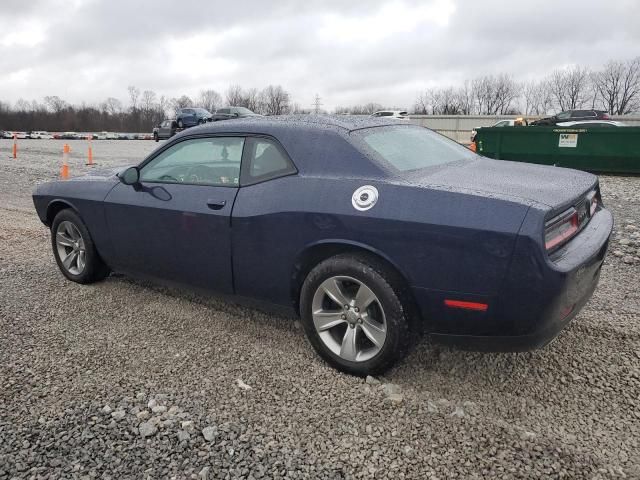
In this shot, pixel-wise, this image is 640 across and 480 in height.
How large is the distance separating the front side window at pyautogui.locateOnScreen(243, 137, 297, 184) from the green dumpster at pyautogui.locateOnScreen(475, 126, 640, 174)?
37.8ft

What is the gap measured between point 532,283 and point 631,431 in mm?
869

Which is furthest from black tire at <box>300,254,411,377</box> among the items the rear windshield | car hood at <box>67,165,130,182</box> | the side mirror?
car hood at <box>67,165,130,182</box>

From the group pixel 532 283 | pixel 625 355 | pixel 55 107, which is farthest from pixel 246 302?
pixel 55 107

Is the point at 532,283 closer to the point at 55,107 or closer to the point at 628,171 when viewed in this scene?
the point at 628,171

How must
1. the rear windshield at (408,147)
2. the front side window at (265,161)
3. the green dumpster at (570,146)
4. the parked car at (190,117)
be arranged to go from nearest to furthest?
the rear windshield at (408,147) < the front side window at (265,161) < the green dumpster at (570,146) < the parked car at (190,117)

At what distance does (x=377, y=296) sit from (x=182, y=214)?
5.03 feet

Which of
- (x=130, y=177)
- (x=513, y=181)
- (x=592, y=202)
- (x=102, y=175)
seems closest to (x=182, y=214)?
(x=130, y=177)

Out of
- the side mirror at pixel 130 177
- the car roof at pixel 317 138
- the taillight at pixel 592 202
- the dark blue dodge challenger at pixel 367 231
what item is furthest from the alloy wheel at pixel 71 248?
the taillight at pixel 592 202

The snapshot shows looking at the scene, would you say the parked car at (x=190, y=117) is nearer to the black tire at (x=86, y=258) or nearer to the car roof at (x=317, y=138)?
the black tire at (x=86, y=258)

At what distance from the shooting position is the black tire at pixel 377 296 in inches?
108

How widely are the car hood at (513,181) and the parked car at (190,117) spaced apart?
29.5 metres

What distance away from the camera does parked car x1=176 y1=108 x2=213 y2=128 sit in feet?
103

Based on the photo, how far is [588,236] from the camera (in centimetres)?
288

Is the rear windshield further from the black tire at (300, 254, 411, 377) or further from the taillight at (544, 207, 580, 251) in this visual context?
the taillight at (544, 207, 580, 251)
